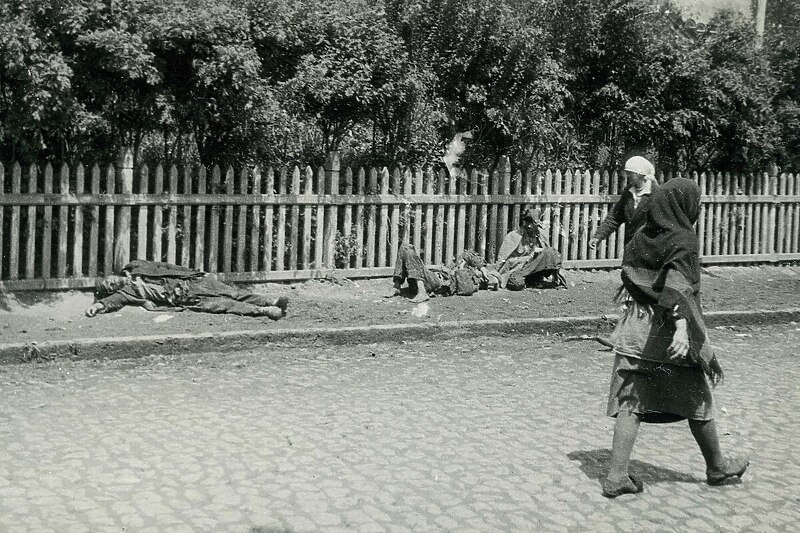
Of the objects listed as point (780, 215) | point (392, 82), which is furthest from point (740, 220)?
point (392, 82)

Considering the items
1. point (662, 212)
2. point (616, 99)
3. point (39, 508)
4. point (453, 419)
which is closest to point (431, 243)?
point (616, 99)

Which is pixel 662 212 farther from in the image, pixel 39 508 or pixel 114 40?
pixel 114 40

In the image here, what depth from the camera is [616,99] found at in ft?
52.5

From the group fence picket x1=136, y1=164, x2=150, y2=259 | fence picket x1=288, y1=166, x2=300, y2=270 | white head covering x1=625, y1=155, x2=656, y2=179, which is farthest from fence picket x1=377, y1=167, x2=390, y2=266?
white head covering x1=625, y1=155, x2=656, y2=179

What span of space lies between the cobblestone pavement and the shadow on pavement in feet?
0.06

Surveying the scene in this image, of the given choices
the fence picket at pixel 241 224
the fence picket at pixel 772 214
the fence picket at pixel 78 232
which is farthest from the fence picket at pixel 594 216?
the fence picket at pixel 78 232

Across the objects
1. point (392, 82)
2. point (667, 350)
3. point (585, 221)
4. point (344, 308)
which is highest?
point (392, 82)

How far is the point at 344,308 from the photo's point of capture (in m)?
11.5

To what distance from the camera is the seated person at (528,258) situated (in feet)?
44.1

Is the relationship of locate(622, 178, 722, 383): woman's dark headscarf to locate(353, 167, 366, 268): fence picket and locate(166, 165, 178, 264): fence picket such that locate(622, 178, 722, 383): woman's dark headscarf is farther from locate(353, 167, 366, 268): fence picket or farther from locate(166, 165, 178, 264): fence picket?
locate(353, 167, 366, 268): fence picket

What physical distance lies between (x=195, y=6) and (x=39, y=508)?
24.6 feet

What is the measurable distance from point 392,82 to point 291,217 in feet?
7.52

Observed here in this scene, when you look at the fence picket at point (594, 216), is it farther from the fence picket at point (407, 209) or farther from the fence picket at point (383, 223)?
the fence picket at point (383, 223)

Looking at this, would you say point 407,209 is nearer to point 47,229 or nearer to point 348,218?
point 348,218
